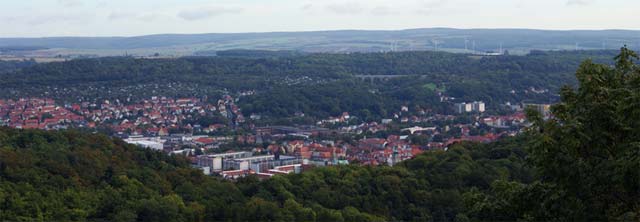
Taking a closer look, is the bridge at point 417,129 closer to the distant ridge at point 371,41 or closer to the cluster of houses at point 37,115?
the cluster of houses at point 37,115

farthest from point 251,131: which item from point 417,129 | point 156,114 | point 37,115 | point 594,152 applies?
A: point 594,152

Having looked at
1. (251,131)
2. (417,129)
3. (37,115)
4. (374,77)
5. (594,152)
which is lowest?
(251,131)

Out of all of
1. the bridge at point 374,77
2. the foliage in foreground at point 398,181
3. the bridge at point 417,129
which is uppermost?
the foliage in foreground at point 398,181

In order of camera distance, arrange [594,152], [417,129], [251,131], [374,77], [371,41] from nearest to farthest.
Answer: [594,152], [417,129], [251,131], [374,77], [371,41]

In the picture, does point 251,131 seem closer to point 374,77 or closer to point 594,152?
point 374,77

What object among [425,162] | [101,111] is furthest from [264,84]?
[425,162]

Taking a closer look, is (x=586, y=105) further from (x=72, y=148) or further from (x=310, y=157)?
(x=310, y=157)

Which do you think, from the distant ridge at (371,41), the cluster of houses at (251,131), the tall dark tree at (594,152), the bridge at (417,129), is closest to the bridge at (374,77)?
the cluster of houses at (251,131)

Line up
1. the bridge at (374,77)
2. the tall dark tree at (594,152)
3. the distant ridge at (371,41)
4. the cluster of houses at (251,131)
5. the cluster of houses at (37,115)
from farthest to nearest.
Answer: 1. the distant ridge at (371,41)
2. the bridge at (374,77)
3. the cluster of houses at (37,115)
4. the cluster of houses at (251,131)
5. the tall dark tree at (594,152)

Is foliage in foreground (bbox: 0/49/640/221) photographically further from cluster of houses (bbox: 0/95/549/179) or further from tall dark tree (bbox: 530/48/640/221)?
cluster of houses (bbox: 0/95/549/179)

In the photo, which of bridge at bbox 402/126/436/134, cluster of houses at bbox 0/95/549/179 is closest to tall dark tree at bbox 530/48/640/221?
cluster of houses at bbox 0/95/549/179

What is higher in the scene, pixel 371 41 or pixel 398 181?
pixel 398 181

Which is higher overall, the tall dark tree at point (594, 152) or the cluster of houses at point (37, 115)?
the tall dark tree at point (594, 152)
